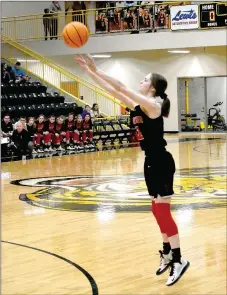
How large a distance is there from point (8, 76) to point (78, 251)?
1573 centimetres

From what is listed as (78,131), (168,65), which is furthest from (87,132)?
(168,65)

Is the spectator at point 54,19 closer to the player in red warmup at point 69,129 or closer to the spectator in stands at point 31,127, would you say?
the player in red warmup at point 69,129

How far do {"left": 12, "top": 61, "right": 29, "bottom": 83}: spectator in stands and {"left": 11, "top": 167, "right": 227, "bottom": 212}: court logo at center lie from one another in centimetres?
983

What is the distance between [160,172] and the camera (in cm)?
453

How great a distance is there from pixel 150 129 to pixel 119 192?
5.99m

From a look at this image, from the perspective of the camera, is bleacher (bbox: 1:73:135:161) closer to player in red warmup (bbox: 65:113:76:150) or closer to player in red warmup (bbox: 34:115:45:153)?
player in red warmup (bbox: 65:113:76:150)

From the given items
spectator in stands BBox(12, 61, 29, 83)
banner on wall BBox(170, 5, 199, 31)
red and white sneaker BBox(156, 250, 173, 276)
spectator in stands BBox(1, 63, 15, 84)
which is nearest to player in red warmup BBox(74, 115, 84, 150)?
spectator in stands BBox(1, 63, 15, 84)

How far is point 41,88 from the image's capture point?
2191 cm

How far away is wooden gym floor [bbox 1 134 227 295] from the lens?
5.17 metres

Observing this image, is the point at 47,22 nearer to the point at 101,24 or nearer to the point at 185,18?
the point at 101,24

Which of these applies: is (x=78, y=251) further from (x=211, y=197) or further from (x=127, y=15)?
(x=127, y=15)

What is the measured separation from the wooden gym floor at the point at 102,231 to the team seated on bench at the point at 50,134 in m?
3.27

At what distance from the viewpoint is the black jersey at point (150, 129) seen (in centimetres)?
441

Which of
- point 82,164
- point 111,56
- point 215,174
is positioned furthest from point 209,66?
point 215,174
